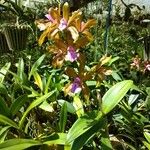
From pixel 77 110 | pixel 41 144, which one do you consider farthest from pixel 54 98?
pixel 41 144

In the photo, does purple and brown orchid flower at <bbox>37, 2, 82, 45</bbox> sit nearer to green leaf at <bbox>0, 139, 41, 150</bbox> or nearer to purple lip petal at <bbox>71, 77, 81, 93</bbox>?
purple lip petal at <bbox>71, 77, 81, 93</bbox>

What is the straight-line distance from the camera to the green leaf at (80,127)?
1.30 meters

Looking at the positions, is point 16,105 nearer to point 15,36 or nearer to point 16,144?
point 16,144

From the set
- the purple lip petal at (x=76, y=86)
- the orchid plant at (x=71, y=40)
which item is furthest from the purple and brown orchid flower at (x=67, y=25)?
the purple lip petal at (x=76, y=86)

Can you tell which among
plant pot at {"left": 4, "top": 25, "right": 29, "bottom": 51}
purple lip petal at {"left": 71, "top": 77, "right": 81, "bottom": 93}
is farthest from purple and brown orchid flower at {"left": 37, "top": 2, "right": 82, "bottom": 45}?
plant pot at {"left": 4, "top": 25, "right": 29, "bottom": 51}

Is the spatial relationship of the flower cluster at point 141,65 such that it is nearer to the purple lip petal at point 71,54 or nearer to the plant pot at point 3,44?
the plant pot at point 3,44

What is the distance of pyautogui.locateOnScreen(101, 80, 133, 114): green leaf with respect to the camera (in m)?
1.46

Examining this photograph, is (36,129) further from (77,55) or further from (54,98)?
(77,55)

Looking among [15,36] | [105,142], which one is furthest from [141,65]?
[105,142]

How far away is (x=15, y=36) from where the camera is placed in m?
2.13

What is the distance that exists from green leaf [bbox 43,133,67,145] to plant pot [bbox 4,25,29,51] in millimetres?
785

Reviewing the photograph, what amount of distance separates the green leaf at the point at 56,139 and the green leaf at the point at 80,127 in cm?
10

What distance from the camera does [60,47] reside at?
4.55 feet

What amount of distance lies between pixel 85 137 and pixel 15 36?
949 millimetres
